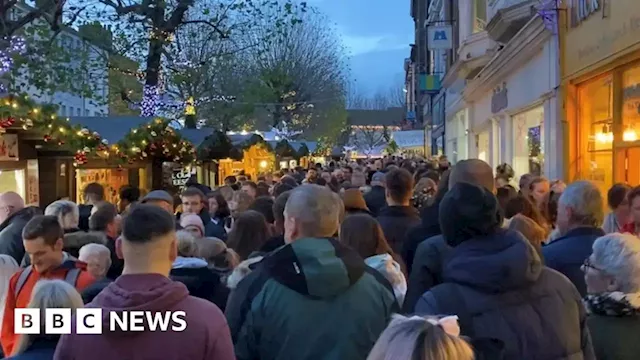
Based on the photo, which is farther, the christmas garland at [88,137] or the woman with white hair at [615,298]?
the christmas garland at [88,137]

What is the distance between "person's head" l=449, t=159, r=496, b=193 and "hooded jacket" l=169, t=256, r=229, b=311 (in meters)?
1.75

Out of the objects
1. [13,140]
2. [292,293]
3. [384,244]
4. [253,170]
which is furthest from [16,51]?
[253,170]

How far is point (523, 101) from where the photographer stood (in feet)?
63.3

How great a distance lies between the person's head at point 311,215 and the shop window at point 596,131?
30.5ft

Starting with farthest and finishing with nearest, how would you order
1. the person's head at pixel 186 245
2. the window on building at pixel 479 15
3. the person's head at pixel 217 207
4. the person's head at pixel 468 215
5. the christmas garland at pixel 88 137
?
1. the window on building at pixel 479 15
2. the christmas garland at pixel 88 137
3. the person's head at pixel 217 207
4. the person's head at pixel 186 245
5. the person's head at pixel 468 215

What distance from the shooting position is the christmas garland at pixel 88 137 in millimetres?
11992

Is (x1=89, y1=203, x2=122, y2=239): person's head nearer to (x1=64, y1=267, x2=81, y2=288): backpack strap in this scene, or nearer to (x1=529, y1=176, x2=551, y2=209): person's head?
(x1=64, y1=267, x2=81, y2=288): backpack strap

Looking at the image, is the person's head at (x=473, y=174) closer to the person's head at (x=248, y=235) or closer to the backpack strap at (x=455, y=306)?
the person's head at (x=248, y=235)

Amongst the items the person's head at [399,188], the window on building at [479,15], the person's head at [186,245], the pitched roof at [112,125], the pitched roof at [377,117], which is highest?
the pitched roof at [377,117]

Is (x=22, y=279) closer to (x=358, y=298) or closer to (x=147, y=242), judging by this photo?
(x=147, y=242)

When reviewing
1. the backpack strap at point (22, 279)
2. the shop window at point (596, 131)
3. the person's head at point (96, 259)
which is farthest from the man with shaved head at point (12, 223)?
the shop window at point (596, 131)

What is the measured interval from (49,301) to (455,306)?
1735mm

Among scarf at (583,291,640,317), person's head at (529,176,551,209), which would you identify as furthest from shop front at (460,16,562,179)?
scarf at (583,291,640,317)

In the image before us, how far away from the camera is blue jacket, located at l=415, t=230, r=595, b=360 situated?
3281 mm
